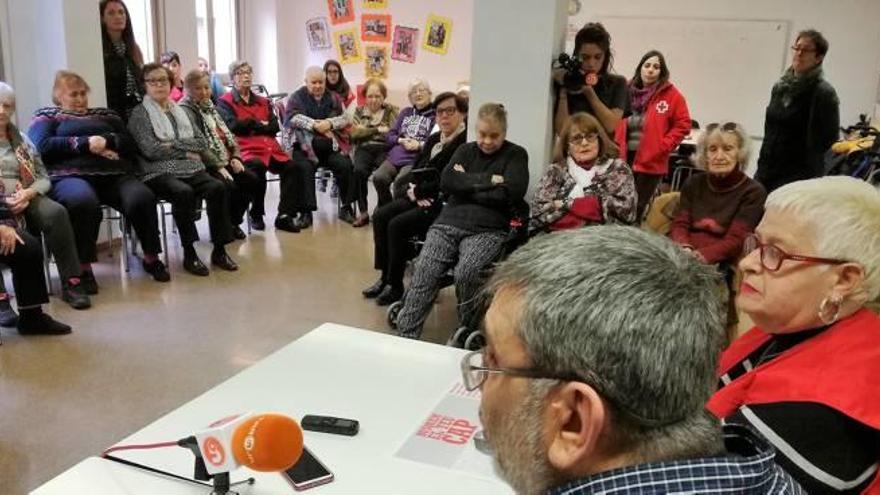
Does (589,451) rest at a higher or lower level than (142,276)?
higher

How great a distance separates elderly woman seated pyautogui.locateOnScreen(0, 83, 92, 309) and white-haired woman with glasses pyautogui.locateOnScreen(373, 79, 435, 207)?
239 cm

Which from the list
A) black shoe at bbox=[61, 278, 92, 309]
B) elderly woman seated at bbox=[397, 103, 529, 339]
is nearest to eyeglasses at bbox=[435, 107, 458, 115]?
elderly woman seated at bbox=[397, 103, 529, 339]

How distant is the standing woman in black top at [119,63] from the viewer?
15.7ft

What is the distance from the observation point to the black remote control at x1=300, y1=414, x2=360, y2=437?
148cm

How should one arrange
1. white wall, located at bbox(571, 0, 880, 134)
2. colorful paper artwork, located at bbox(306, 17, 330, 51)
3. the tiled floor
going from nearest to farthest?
the tiled floor < white wall, located at bbox(571, 0, 880, 134) < colorful paper artwork, located at bbox(306, 17, 330, 51)

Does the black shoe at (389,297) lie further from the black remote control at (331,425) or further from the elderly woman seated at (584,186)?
the black remote control at (331,425)

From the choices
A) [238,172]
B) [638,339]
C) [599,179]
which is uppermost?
[638,339]

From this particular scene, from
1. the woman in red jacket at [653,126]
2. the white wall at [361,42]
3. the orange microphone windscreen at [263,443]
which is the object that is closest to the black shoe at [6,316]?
the orange microphone windscreen at [263,443]

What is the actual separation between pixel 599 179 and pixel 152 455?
2.62 metres

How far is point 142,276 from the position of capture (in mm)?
4500

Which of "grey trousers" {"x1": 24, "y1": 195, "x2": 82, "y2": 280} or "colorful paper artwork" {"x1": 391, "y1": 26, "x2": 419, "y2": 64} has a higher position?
"colorful paper artwork" {"x1": 391, "y1": 26, "x2": 419, "y2": 64}

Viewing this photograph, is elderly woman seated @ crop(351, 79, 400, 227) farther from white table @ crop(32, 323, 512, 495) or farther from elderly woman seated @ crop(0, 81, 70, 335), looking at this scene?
white table @ crop(32, 323, 512, 495)

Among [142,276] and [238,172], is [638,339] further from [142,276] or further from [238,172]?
[238,172]

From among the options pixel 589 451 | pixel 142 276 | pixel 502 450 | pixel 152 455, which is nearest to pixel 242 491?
pixel 152 455
